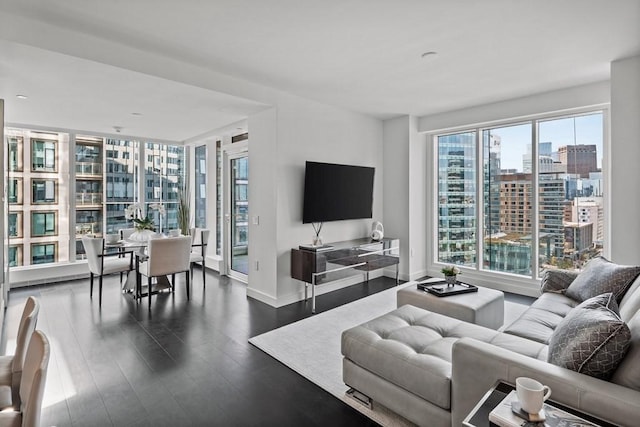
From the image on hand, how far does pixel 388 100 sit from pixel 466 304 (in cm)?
294

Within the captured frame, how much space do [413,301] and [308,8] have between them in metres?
2.68

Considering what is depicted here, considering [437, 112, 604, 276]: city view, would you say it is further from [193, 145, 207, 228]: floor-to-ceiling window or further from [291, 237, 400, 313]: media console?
[193, 145, 207, 228]: floor-to-ceiling window

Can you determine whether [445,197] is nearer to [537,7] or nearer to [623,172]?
[623,172]

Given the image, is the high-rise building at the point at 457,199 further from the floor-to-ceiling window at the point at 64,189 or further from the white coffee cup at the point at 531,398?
the floor-to-ceiling window at the point at 64,189

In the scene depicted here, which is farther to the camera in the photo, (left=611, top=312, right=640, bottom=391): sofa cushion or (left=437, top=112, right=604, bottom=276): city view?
(left=437, top=112, right=604, bottom=276): city view

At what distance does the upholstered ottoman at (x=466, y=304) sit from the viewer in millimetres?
2916

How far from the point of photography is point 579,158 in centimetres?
433

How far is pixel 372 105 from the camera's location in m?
4.92

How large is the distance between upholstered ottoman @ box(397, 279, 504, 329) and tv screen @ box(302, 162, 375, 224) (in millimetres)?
1733

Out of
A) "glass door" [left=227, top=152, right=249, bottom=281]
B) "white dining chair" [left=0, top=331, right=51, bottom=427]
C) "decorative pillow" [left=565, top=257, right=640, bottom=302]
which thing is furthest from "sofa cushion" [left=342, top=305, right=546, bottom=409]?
"glass door" [left=227, top=152, right=249, bottom=281]

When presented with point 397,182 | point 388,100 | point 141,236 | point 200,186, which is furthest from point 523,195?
point 200,186

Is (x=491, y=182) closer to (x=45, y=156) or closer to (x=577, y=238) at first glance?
(x=577, y=238)

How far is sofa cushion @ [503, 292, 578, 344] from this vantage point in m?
2.27

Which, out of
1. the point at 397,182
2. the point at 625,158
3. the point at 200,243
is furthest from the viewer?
the point at 200,243
